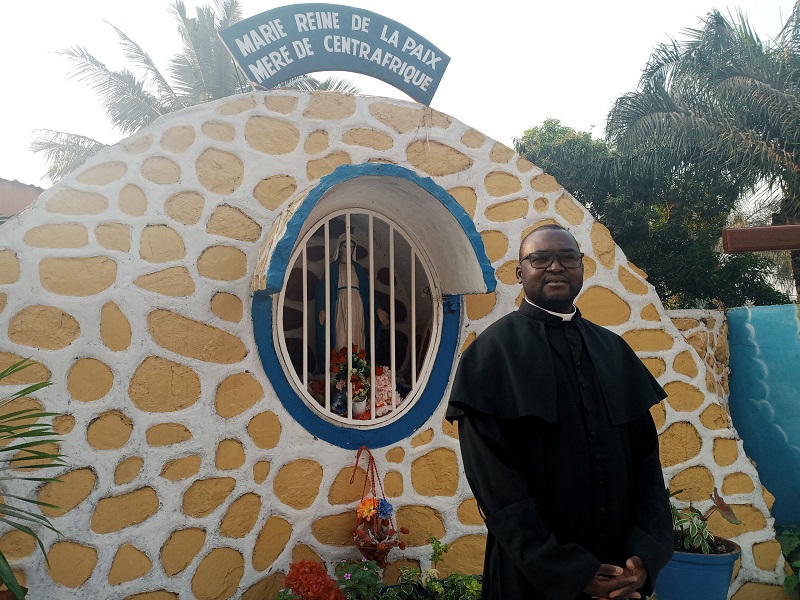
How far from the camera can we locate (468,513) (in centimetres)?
400

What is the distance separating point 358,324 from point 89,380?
176 centimetres

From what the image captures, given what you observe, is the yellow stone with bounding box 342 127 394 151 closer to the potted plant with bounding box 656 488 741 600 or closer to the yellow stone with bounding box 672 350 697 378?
the yellow stone with bounding box 672 350 697 378

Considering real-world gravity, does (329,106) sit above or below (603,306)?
above

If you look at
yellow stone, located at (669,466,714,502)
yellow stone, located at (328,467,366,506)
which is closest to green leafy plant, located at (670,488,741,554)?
yellow stone, located at (669,466,714,502)

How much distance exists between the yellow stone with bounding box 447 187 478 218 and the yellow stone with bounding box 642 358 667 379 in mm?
1537

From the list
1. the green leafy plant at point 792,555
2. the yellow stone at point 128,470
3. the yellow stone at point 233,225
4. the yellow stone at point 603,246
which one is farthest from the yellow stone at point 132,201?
the green leafy plant at point 792,555

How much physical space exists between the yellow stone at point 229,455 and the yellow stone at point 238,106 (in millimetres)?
1841

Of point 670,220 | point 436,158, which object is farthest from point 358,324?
point 670,220

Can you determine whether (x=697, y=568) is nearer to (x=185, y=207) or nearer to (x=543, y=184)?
(x=543, y=184)

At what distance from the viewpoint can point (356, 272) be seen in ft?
15.0

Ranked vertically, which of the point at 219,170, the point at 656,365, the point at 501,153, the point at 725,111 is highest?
the point at 725,111

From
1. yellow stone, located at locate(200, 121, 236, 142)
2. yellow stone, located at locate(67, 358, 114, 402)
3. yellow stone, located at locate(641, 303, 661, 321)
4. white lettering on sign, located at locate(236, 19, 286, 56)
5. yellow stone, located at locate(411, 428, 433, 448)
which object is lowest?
yellow stone, located at locate(411, 428, 433, 448)

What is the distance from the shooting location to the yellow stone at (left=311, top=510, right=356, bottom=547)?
12.0 ft

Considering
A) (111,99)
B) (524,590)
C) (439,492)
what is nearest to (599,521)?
(524,590)
